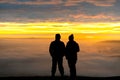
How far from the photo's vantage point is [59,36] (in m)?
21.2

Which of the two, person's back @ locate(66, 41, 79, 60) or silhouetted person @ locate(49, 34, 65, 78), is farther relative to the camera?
silhouetted person @ locate(49, 34, 65, 78)

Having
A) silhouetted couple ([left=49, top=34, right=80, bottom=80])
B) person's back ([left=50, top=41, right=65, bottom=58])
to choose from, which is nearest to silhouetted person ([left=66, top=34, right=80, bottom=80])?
silhouetted couple ([left=49, top=34, right=80, bottom=80])

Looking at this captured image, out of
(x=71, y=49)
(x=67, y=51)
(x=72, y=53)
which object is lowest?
(x=72, y=53)

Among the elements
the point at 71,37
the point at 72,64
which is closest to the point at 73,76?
the point at 72,64

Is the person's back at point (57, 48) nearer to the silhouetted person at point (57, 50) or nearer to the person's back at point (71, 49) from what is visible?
the silhouetted person at point (57, 50)

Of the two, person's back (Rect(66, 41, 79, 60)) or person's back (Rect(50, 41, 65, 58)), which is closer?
person's back (Rect(66, 41, 79, 60))

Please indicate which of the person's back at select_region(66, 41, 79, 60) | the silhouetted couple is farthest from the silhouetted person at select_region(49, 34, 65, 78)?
the person's back at select_region(66, 41, 79, 60)

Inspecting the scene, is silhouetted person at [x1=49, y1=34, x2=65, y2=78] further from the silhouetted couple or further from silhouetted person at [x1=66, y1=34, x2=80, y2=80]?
silhouetted person at [x1=66, y1=34, x2=80, y2=80]

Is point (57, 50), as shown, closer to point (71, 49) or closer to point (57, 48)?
point (57, 48)

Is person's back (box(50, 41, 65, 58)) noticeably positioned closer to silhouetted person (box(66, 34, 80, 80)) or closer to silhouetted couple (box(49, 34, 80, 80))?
silhouetted couple (box(49, 34, 80, 80))

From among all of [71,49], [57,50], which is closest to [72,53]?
[71,49]

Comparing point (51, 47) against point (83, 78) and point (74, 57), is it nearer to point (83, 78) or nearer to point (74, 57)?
point (74, 57)

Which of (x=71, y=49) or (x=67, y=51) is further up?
(x=71, y=49)

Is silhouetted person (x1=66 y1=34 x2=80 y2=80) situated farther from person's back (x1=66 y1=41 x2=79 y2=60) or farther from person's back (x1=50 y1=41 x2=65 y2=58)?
person's back (x1=50 y1=41 x2=65 y2=58)
